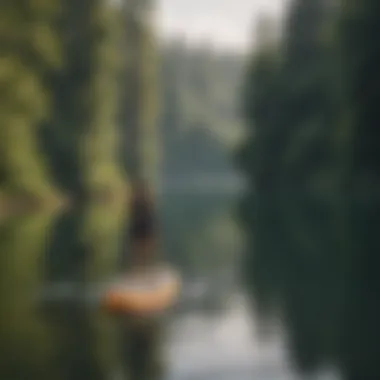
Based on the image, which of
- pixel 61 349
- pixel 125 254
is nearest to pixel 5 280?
pixel 125 254

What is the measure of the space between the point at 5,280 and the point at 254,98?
2782 cm

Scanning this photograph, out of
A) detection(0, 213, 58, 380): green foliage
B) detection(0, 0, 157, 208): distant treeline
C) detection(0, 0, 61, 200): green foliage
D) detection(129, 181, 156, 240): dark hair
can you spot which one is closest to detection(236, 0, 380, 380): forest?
detection(129, 181, 156, 240): dark hair

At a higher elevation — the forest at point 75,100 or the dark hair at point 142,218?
the forest at point 75,100

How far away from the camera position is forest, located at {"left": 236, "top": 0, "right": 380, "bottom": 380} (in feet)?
39.9

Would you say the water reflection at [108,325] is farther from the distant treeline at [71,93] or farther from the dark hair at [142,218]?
the distant treeline at [71,93]

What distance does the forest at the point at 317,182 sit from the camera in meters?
12.1

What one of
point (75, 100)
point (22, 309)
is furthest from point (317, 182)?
point (22, 309)

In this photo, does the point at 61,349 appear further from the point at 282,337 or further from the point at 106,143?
the point at 106,143

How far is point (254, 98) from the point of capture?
42.0 metres

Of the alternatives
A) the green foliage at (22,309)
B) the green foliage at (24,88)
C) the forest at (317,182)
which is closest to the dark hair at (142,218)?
the green foliage at (22,309)

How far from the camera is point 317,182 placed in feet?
115

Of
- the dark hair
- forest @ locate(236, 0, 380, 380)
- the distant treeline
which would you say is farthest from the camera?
the distant treeline

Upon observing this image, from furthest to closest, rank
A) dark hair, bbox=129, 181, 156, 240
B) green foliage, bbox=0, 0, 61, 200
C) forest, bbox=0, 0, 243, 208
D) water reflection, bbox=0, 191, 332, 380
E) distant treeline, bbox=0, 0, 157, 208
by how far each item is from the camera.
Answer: forest, bbox=0, 0, 243, 208 < distant treeline, bbox=0, 0, 157, 208 < green foliage, bbox=0, 0, 61, 200 < dark hair, bbox=129, 181, 156, 240 < water reflection, bbox=0, 191, 332, 380

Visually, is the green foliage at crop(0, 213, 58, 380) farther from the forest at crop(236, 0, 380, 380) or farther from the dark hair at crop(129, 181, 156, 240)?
the forest at crop(236, 0, 380, 380)
